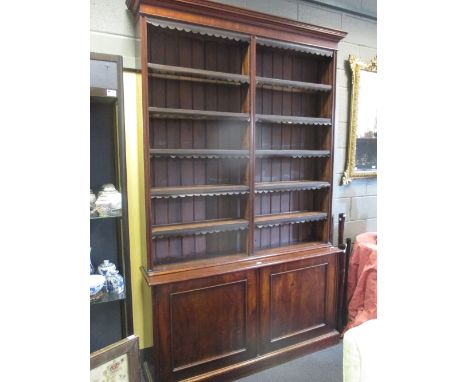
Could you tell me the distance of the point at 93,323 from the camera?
187 centimetres

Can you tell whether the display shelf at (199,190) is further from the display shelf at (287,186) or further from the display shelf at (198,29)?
the display shelf at (198,29)

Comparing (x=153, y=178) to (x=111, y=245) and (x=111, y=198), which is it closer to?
(x=111, y=198)

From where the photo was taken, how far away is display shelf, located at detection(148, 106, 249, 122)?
174cm

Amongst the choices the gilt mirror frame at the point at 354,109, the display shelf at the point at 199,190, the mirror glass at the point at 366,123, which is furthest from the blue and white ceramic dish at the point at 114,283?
the mirror glass at the point at 366,123

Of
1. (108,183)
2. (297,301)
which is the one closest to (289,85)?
(108,183)

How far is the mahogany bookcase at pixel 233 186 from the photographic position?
180 centimetres

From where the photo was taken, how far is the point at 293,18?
233cm

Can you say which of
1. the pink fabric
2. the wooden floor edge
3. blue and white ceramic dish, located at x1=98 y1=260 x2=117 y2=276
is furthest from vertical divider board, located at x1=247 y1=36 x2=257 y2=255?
the pink fabric

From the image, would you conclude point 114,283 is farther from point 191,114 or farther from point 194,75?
point 194,75

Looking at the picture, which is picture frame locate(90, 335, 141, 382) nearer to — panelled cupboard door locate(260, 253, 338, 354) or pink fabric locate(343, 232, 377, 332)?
panelled cupboard door locate(260, 253, 338, 354)

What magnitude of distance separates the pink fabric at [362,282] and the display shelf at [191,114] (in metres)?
1.45
